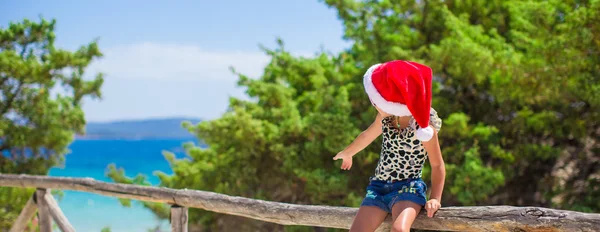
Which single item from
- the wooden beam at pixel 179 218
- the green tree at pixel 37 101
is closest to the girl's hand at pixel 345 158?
the wooden beam at pixel 179 218

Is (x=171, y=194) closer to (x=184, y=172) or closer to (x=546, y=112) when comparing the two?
(x=546, y=112)

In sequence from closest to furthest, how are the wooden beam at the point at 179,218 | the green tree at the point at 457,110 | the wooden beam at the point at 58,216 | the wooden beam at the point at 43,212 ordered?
the wooden beam at the point at 179,218, the wooden beam at the point at 58,216, the wooden beam at the point at 43,212, the green tree at the point at 457,110

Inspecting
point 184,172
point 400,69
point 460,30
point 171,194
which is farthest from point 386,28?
point 400,69

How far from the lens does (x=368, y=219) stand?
2.56 m

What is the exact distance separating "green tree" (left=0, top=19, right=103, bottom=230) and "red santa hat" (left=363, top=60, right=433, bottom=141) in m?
9.41

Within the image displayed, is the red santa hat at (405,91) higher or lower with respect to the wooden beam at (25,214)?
lower

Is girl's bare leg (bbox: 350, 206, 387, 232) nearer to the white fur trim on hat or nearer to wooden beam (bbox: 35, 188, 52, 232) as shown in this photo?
the white fur trim on hat

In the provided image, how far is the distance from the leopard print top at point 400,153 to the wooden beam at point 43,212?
10.8 feet

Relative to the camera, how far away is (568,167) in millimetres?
10352

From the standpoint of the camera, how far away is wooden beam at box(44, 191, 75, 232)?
4.59m

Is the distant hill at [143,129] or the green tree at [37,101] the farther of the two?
the distant hill at [143,129]

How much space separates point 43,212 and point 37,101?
666 cm

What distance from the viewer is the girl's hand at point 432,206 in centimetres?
249

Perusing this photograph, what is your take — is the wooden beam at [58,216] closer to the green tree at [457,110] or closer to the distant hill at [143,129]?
the green tree at [457,110]
